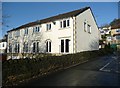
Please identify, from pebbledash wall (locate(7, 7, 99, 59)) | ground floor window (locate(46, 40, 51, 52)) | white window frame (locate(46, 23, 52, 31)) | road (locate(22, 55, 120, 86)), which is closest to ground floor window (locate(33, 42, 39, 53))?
pebbledash wall (locate(7, 7, 99, 59))

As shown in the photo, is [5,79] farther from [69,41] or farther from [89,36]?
[89,36]

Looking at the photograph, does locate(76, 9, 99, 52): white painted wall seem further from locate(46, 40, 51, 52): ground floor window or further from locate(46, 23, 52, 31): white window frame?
locate(46, 40, 51, 52): ground floor window

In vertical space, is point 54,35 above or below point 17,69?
above

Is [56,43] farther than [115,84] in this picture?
Yes

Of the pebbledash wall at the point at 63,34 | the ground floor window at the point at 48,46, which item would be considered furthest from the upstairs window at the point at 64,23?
the ground floor window at the point at 48,46

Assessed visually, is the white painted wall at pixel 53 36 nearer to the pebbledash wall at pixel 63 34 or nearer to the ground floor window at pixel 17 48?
the pebbledash wall at pixel 63 34

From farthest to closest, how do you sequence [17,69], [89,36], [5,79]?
1. [89,36]
2. [17,69]
3. [5,79]

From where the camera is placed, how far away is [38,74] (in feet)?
46.5

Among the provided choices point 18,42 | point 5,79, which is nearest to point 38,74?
point 5,79

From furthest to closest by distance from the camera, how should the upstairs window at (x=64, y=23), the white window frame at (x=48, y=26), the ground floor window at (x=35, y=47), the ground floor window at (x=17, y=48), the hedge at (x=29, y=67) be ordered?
the ground floor window at (x=17, y=48) < the ground floor window at (x=35, y=47) < the white window frame at (x=48, y=26) < the upstairs window at (x=64, y=23) < the hedge at (x=29, y=67)

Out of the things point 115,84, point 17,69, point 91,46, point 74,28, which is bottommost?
point 115,84

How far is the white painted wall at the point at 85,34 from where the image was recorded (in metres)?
29.8

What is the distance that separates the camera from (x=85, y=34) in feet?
107

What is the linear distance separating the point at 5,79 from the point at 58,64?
294 inches
